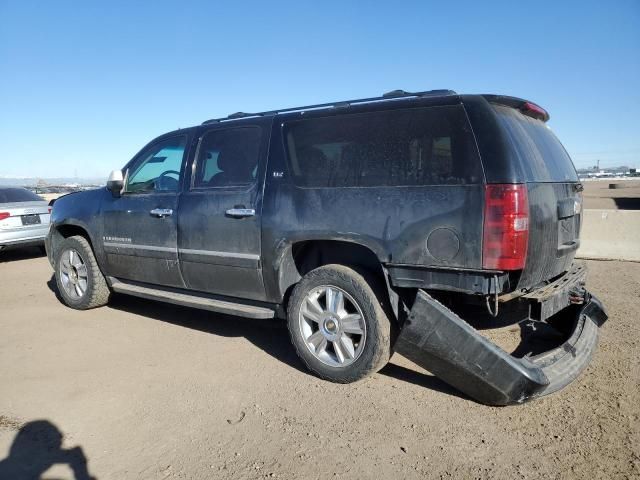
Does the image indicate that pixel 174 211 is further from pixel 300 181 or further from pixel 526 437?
pixel 526 437

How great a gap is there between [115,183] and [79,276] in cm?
141

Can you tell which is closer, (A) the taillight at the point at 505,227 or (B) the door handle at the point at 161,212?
(A) the taillight at the point at 505,227

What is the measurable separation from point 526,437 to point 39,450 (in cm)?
286

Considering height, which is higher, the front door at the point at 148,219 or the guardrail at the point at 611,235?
the front door at the point at 148,219

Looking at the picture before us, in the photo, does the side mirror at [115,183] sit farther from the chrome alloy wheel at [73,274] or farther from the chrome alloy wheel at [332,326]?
the chrome alloy wheel at [332,326]

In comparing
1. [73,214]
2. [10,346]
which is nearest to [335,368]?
[10,346]

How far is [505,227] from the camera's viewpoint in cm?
295

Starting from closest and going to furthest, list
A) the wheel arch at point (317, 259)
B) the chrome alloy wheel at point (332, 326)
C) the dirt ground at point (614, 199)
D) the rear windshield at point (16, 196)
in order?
1. the chrome alloy wheel at point (332, 326)
2. the wheel arch at point (317, 259)
3. the rear windshield at point (16, 196)
4. the dirt ground at point (614, 199)

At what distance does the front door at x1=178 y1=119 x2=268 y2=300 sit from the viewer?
4109 millimetres

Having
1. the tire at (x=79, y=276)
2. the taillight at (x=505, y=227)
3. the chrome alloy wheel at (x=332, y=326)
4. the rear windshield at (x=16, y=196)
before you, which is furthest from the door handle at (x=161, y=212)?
the rear windshield at (x=16, y=196)

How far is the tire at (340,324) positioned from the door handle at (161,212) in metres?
1.63

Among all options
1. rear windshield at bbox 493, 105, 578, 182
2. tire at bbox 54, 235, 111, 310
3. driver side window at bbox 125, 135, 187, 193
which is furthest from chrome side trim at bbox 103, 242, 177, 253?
rear windshield at bbox 493, 105, 578, 182

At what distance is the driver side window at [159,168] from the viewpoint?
16.0 ft

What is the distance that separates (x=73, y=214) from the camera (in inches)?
227
